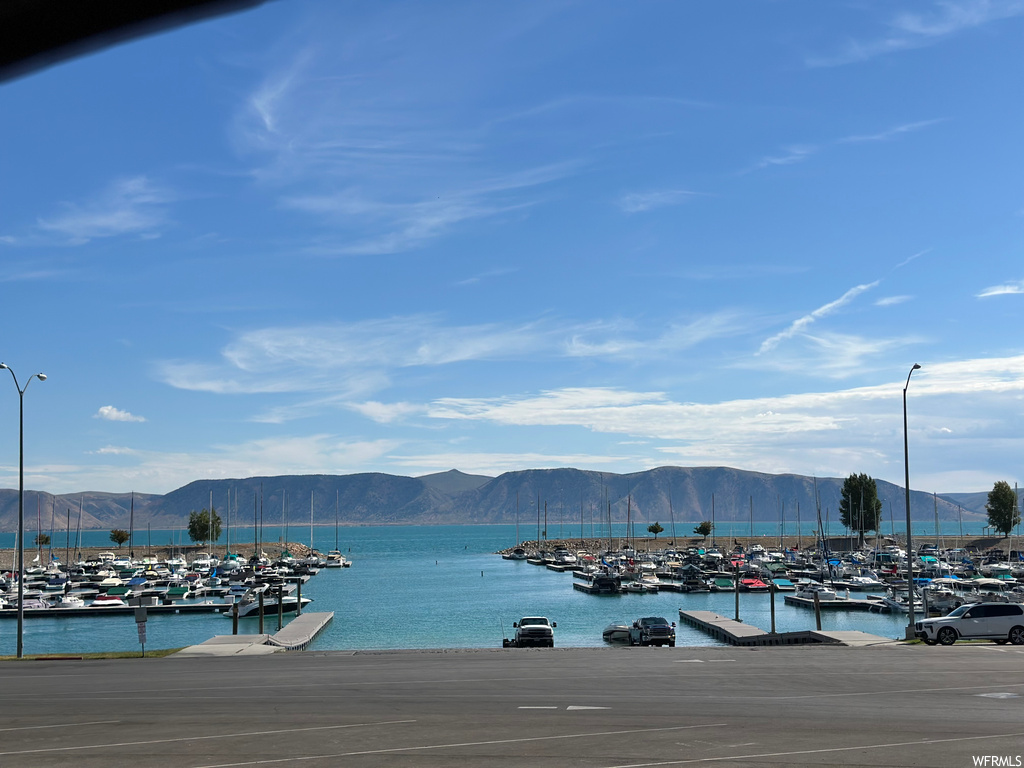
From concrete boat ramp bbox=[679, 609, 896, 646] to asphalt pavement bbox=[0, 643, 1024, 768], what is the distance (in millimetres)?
6607

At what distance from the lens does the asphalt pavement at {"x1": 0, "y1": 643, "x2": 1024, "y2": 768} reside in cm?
1705

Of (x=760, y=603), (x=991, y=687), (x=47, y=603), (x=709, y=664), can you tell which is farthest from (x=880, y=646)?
(x=47, y=603)

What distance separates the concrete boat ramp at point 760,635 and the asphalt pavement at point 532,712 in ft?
21.7

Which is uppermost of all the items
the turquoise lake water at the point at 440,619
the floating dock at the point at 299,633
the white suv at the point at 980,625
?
the white suv at the point at 980,625

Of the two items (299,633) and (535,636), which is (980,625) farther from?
(299,633)

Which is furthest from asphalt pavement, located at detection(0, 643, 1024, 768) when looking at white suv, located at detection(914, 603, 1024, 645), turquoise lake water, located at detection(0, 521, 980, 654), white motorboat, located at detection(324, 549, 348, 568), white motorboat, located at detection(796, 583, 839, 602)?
white motorboat, located at detection(324, 549, 348, 568)

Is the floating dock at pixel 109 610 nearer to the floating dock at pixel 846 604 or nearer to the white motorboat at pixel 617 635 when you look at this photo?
the white motorboat at pixel 617 635

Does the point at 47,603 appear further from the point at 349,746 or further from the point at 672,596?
the point at 349,746

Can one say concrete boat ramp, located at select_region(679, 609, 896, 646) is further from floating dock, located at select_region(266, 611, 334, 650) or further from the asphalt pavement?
floating dock, located at select_region(266, 611, 334, 650)

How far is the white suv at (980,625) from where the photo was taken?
38656 millimetres

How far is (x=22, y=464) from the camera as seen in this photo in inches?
1716

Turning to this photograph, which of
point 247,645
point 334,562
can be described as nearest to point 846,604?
point 247,645

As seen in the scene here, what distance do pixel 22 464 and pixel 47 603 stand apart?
64272 millimetres

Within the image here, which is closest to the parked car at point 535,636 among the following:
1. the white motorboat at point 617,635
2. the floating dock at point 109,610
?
the white motorboat at point 617,635
